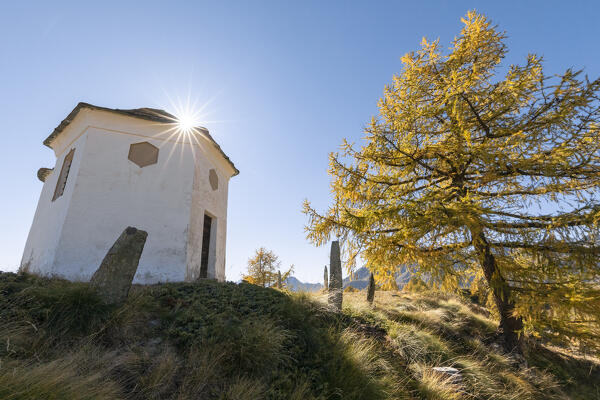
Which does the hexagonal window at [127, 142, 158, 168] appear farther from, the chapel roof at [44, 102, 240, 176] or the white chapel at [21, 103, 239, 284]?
the chapel roof at [44, 102, 240, 176]

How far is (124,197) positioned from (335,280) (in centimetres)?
719

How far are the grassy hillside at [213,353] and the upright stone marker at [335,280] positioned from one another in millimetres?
551

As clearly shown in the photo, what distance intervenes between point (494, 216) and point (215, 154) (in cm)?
994

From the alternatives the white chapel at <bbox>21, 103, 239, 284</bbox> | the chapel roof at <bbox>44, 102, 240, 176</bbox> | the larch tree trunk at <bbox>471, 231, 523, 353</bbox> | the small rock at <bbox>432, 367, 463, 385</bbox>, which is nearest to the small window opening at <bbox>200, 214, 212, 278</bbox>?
the white chapel at <bbox>21, 103, 239, 284</bbox>

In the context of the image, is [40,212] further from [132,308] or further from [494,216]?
[494,216]

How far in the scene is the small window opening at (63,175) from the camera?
31.6ft

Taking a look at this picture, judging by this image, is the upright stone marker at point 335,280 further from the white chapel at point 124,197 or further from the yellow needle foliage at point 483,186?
the white chapel at point 124,197

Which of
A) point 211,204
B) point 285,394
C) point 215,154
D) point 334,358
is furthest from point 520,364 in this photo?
point 215,154

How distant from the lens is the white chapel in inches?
328

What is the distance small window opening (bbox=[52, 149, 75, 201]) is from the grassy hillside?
16.1ft

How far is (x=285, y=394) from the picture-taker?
12.2 ft

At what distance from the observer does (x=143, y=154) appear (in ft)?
31.6

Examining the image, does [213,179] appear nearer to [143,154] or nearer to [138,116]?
[143,154]

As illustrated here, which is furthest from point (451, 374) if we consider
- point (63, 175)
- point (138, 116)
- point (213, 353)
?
point (63, 175)
